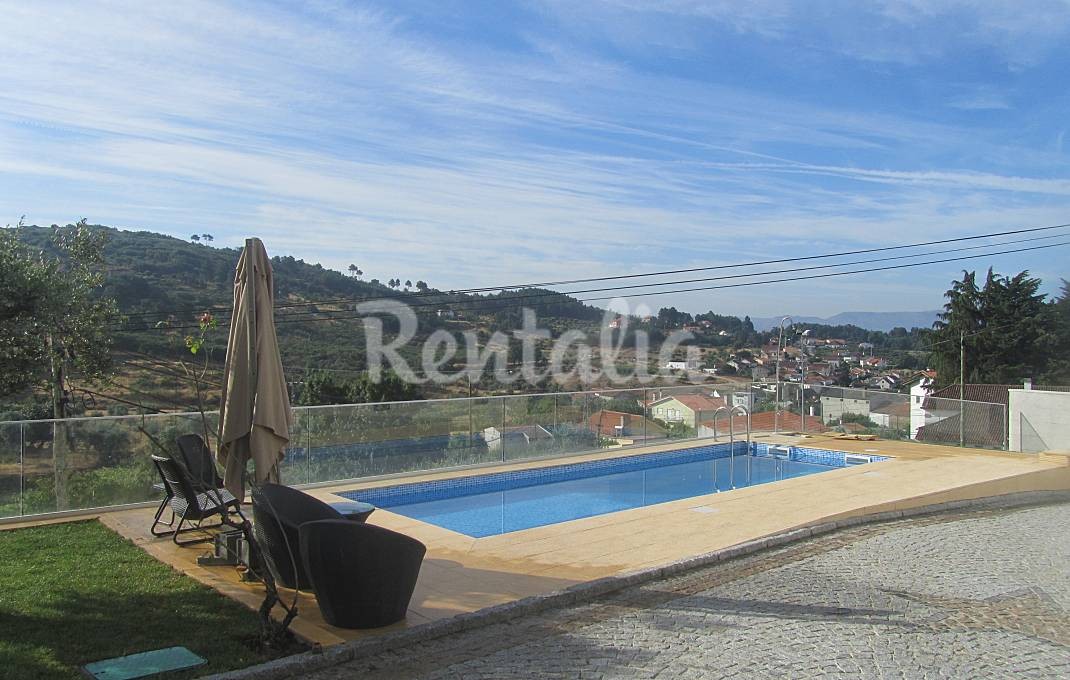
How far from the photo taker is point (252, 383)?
19.5 feet

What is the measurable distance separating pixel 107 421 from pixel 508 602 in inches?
208

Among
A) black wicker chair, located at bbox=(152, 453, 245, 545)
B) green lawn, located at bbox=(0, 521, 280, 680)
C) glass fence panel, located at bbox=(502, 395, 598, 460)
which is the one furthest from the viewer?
glass fence panel, located at bbox=(502, 395, 598, 460)

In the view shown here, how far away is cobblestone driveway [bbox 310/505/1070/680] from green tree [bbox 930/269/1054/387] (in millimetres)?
41552

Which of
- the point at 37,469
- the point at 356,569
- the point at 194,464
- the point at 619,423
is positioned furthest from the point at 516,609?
the point at 619,423

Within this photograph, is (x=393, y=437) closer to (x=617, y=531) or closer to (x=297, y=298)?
(x=617, y=531)

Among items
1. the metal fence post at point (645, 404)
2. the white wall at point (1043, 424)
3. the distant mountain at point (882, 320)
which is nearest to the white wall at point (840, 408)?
the white wall at point (1043, 424)

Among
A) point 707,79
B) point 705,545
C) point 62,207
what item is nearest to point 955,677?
point 705,545

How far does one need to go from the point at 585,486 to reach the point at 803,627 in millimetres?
7672

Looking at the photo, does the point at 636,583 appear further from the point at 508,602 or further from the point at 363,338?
the point at 363,338

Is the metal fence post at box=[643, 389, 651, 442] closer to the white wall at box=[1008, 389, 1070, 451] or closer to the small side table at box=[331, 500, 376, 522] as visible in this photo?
the white wall at box=[1008, 389, 1070, 451]

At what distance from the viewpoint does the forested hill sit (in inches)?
992

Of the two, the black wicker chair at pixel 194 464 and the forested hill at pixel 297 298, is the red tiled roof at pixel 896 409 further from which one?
the forested hill at pixel 297 298

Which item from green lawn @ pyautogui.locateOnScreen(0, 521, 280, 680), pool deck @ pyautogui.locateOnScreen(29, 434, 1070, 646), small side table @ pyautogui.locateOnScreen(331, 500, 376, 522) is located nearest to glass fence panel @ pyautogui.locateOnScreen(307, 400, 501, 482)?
pool deck @ pyautogui.locateOnScreen(29, 434, 1070, 646)

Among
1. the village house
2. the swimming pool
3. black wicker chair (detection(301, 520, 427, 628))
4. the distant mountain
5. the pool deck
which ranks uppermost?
the distant mountain
